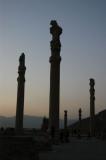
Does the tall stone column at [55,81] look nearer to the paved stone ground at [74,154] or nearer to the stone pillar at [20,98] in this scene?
the paved stone ground at [74,154]

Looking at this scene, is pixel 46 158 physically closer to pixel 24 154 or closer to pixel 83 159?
pixel 83 159

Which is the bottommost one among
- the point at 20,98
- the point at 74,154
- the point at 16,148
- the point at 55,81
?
the point at 74,154

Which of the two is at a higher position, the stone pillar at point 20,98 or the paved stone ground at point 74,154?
the stone pillar at point 20,98

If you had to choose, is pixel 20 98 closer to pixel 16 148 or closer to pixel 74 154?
pixel 74 154

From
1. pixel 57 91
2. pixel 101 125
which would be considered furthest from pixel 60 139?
pixel 101 125

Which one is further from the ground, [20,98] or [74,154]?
[20,98]

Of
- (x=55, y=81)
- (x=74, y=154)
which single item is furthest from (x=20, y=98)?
(x=74, y=154)

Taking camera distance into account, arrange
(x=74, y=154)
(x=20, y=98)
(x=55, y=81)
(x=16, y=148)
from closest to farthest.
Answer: (x=16, y=148), (x=74, y=154), (x=55, y=81), (x=20, y=98)

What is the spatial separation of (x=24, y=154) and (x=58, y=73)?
516 inches

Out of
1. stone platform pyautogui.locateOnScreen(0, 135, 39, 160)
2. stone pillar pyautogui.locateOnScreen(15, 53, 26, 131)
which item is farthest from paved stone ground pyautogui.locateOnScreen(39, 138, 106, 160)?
stone pillar pyautogui.locateOnScreen(15, 53, 26, 131)

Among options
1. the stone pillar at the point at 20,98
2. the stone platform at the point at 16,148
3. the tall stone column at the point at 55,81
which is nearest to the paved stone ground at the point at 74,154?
the stone platform at the point at 16,148

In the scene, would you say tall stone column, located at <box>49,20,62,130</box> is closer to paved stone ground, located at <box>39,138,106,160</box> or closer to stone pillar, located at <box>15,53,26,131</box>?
paved stone ground, located at <box>39,138,106,160</box>

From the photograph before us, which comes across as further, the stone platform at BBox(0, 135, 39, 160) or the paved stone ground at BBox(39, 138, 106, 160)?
the paved stone ground at BBox(39, 138, 106, 160)

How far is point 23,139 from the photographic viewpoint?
33.4 ft
